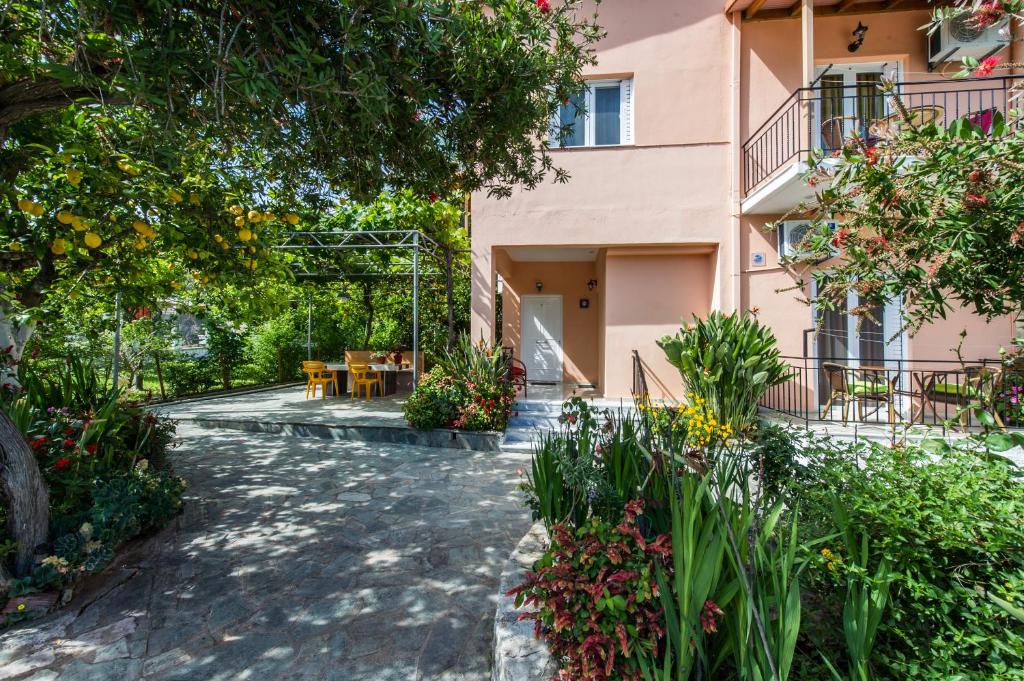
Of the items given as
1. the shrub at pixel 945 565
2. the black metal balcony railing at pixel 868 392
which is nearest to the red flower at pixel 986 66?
the shrub at pixel 945 565

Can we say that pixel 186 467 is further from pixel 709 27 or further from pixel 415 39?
pixel 709 27

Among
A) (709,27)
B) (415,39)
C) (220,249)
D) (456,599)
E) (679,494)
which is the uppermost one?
(709,27)

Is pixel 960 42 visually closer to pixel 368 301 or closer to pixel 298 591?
pixel 298 591

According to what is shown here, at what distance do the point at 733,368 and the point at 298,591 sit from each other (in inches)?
216

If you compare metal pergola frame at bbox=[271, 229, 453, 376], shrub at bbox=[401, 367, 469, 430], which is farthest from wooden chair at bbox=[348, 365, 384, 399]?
shrub at bbox=[401, 367, 469, 430]

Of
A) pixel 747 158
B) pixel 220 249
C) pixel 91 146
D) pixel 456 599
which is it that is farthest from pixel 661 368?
pixel 91 146

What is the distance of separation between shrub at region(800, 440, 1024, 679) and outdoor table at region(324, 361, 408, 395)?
30.9 ft

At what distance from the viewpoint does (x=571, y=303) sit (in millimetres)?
11445

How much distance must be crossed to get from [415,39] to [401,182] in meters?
1.42

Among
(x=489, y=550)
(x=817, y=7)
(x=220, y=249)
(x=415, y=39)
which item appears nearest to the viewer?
(x=415, y=39)

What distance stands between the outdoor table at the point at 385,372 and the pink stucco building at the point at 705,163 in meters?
3.19

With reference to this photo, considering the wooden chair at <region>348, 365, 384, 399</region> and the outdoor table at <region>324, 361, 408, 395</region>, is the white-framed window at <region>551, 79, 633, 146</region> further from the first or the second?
the wooden chair at <region>348, 365, 384, 399</region>

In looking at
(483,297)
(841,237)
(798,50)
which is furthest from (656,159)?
(841,237)

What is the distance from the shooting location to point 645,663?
1646 mm
